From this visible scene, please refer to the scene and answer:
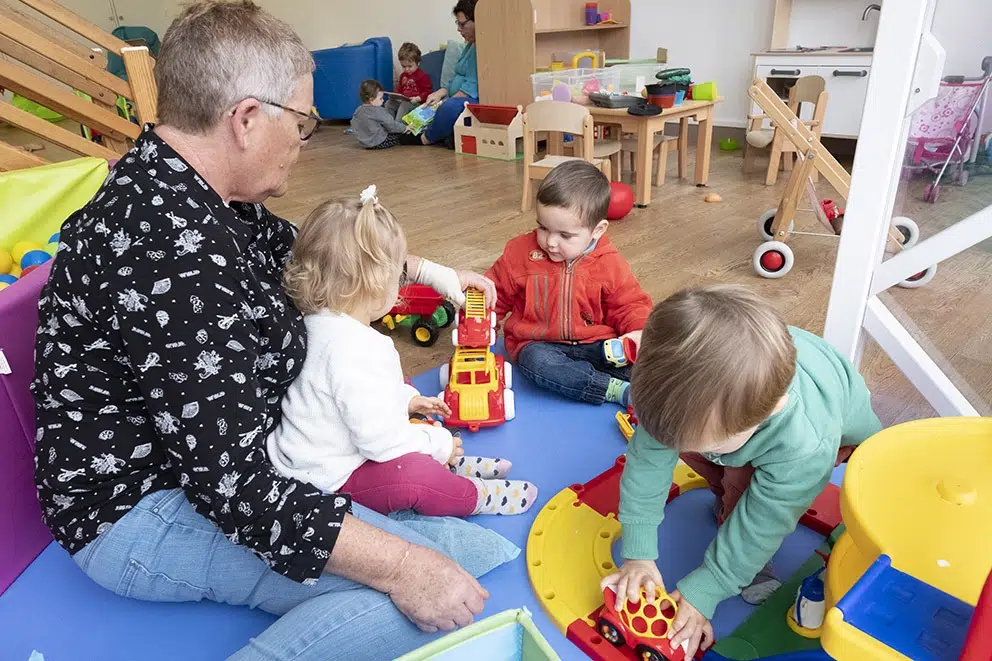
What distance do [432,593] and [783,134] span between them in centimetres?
317

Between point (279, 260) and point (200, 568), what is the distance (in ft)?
1.70

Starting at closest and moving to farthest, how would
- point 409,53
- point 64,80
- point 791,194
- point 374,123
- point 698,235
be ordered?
point 64,80 < point 791,194 < point 698,235 < point 374,123 < point 409,53

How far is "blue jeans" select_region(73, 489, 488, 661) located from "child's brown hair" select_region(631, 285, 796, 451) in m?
0.45

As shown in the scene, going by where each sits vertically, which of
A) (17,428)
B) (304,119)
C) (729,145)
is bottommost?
(729,145)

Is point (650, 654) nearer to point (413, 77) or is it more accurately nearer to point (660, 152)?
point (660, 152)

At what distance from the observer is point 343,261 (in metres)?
1.04

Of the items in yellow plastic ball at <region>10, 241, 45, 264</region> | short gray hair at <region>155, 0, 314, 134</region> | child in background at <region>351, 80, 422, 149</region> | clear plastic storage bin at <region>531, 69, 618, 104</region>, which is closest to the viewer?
short gray hair at <region>155, 0, 314, 134</region>

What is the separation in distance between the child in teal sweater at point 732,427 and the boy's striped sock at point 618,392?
1.26 feet

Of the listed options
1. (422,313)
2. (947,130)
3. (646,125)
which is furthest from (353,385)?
(646,125)

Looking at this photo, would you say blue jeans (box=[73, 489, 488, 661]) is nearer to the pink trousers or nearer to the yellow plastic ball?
the pink trousers

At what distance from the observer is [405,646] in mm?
907

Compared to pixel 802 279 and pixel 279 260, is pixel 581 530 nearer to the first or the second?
pixel 279 260

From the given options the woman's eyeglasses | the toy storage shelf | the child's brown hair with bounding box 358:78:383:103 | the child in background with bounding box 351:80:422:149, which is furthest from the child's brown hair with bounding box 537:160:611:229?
the child's brown hair with bounding box 358:78:383:103

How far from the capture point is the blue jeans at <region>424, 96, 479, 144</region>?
15.6ft
